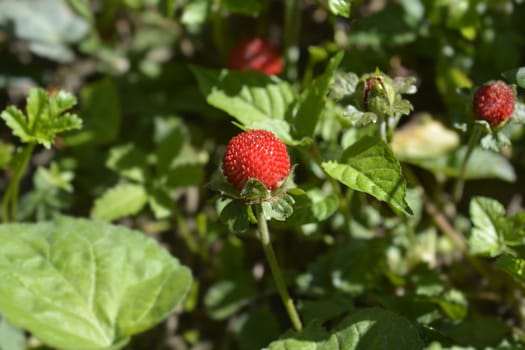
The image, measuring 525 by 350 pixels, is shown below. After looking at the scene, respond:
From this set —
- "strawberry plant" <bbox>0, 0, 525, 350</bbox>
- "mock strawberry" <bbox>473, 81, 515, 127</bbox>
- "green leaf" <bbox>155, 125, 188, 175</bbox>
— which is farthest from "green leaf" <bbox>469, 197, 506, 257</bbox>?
"green leaf" <bbox>155, 125, 188, 175</bbox>

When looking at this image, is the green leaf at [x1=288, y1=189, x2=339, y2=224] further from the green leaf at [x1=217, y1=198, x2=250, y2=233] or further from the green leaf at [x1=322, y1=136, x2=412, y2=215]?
the green leaf at [x1=217, y1=198, x2=250, y2=233]

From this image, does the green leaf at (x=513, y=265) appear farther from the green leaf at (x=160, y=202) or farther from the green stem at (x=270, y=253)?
the green leaf at (x=160, y=202)

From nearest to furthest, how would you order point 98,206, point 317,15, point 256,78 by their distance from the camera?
1. point 256,78
2. point 98,206
3. point 317,15

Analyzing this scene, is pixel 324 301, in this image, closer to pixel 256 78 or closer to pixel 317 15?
pixel 256 78

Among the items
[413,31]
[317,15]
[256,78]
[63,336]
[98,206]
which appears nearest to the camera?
[63,336]

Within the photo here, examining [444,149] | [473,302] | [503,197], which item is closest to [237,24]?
[444,149]

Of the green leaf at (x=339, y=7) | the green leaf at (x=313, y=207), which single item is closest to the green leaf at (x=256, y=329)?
the green leaf at (x=313, y=207)
